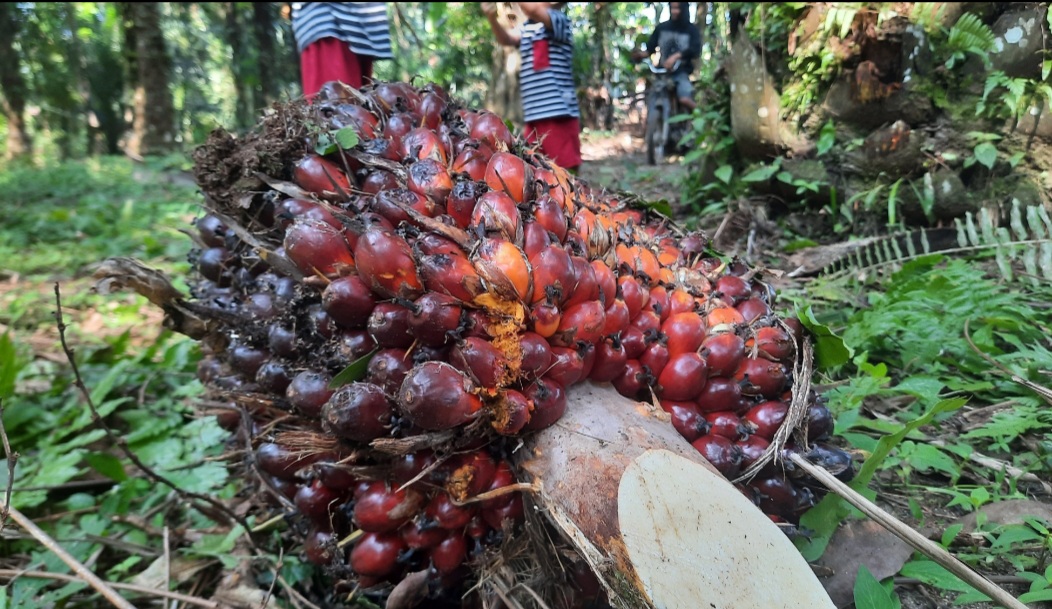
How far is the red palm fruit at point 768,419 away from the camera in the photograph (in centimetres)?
138

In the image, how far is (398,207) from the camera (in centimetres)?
136

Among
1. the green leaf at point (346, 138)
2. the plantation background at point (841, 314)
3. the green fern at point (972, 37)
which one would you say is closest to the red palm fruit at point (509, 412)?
the plantation background at point (841, 314)

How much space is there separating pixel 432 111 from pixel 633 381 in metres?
0.95

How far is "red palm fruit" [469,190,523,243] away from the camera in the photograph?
130 centimetres

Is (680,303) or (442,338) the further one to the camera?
(680,303)

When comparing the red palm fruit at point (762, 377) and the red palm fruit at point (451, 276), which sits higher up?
the red palm fruit at point (451, 276)

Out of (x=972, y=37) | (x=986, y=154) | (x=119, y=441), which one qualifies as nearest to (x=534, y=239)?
(x=119, y=441)

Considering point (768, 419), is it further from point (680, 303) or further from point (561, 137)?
point (561, 137)

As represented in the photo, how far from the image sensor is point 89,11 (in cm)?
1769

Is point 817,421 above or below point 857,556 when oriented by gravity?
above

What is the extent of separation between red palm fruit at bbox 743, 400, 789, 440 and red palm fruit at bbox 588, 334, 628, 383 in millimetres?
340

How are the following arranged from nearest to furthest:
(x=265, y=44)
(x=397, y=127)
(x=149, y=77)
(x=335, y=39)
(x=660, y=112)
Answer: (x=397, y=127)
(x=335, y=39)
(x=660, y=112)
(x=149, y=77)
(x=265, y=44)

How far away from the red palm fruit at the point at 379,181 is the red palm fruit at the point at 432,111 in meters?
0.25

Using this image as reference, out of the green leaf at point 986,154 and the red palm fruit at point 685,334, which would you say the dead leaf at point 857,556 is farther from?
the green leaf at point 986,154
